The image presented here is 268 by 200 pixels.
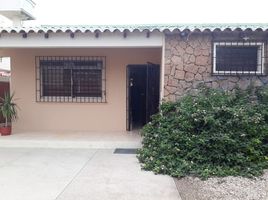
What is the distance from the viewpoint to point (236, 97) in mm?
8227

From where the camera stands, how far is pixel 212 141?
23.0 feet

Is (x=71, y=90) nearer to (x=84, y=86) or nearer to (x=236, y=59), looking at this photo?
(x=84, y=86)

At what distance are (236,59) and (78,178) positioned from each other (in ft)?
17.2

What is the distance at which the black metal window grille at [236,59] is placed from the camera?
29.0 ft

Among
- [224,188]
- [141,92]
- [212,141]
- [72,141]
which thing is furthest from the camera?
[141,92]

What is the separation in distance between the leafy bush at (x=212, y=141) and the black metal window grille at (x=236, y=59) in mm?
1070

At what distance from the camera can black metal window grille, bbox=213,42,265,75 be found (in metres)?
8.83

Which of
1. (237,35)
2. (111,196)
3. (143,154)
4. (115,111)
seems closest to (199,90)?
(237,35)

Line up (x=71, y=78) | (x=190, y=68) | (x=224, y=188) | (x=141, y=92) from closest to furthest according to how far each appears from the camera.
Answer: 1. (x=224, y=188)
2. (x=190, y=68)
3. (x=71, y=78)
4. (x=141, y=92)

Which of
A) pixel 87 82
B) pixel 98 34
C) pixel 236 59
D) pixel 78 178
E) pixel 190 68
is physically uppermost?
pixel 98 34

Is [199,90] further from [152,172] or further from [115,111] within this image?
[115,111]

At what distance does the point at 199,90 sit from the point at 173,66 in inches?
36.7

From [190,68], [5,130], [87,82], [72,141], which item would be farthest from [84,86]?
[190,68]

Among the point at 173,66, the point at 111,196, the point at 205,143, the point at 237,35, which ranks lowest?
the point at 111,196
